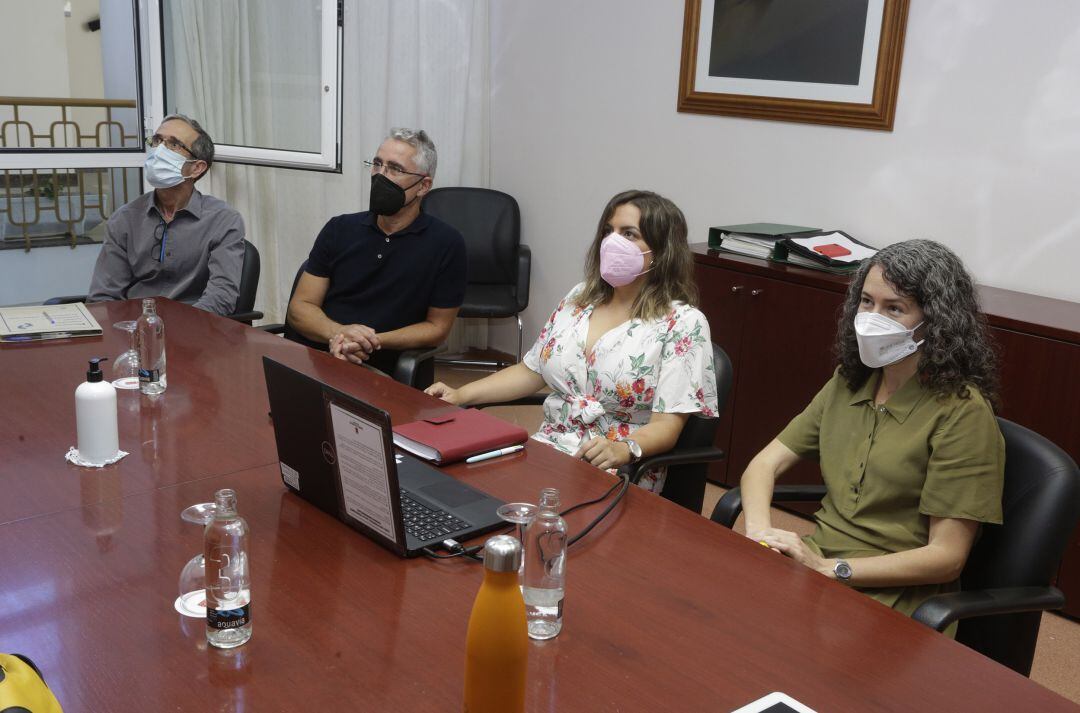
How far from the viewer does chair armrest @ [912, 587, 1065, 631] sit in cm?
162

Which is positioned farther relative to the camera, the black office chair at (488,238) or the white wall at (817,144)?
the black office chair at (488,238)

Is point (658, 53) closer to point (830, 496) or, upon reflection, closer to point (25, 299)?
point (830, 496)

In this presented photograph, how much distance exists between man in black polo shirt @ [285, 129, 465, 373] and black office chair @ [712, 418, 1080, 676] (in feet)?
6.13

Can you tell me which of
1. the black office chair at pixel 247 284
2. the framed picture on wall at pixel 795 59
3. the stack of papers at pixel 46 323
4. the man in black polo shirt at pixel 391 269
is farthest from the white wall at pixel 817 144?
the stack of papers at pixel 46 323

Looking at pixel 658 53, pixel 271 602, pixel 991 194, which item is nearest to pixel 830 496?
pixel 271 602

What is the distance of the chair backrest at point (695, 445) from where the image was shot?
2371 mm

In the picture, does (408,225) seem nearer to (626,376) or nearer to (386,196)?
(386,196)

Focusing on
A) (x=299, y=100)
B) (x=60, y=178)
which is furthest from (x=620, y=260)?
(x=60, y=178)

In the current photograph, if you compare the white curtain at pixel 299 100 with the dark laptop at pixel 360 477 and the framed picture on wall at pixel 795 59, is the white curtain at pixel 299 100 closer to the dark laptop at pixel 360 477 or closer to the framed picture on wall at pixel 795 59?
the framed picture on wall at pixel 795 59

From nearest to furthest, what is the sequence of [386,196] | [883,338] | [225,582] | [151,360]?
[225,582], [883,338], [151,360], [386,196]

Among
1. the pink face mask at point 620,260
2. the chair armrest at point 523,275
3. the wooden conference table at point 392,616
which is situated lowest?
the chair armrest at point 523,275

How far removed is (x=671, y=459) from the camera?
2.23m

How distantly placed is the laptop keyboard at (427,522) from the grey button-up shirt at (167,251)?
6.49 feet

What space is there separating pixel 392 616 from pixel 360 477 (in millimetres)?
257
